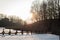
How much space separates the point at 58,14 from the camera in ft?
172

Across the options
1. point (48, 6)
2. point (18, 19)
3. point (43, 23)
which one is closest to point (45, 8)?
point (48, 6)

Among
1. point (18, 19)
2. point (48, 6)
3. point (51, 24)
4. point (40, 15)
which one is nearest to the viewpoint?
point (51, 24)

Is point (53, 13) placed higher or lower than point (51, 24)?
higher

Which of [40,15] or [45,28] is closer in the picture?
[45,28]

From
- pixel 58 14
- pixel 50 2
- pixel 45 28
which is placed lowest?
pixel 45 28

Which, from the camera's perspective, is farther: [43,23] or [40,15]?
[40,15]

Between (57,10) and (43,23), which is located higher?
(57,10)

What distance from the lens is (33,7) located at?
61344 millimetres

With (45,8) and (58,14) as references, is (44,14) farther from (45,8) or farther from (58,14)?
(58,14)

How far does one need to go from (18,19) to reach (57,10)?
30.7m

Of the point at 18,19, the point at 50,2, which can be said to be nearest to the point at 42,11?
Result: the point at 50,2

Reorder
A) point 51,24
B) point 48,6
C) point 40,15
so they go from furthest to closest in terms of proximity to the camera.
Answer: point 40,15 → point 48,6 → point 51,24

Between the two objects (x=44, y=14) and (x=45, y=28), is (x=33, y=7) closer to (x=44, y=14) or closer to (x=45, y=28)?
(x=44, y=14)

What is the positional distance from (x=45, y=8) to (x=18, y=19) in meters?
25.6
